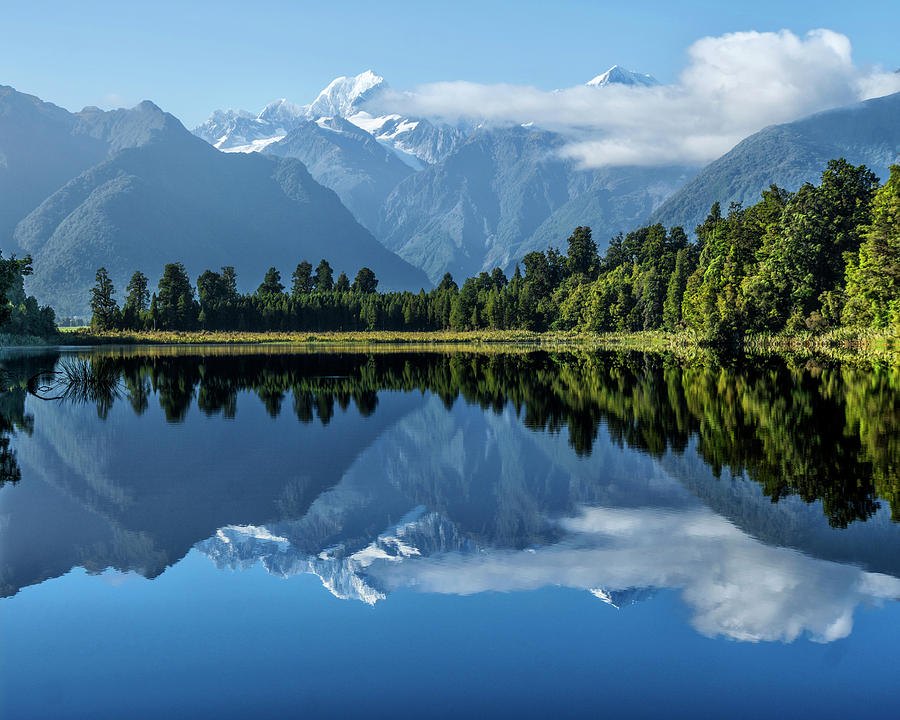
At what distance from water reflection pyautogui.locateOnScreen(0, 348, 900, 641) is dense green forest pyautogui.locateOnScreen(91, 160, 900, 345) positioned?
48427mm

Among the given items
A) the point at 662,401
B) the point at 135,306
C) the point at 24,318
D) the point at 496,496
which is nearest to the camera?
the point at 496,496

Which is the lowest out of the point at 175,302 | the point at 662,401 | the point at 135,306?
the point at 662,401

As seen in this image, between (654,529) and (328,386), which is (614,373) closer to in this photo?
(328,386)

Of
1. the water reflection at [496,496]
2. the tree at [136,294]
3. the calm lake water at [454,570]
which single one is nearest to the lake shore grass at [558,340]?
the tree at [136,294]

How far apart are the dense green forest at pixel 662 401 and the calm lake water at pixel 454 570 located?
255 mm

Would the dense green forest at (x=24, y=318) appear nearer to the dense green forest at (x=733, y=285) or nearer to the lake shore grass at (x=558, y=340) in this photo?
the lake shore grass at (x=558, y=340)

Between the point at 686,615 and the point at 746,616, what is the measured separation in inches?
36.5

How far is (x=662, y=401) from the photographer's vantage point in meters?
40.8

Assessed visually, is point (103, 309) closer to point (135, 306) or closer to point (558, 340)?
point (135, 306)

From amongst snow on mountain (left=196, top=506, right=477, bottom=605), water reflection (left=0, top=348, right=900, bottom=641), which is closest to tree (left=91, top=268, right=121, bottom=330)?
water reflection (left=0, top=348, right=900, bottom=641)

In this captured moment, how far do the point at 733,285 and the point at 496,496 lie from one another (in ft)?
291

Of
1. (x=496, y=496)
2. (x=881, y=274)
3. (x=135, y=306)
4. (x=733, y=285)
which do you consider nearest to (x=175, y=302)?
(x=135, y=306)

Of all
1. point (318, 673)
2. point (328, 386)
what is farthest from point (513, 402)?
point (318, 673)

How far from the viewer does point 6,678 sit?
10.6 metres
